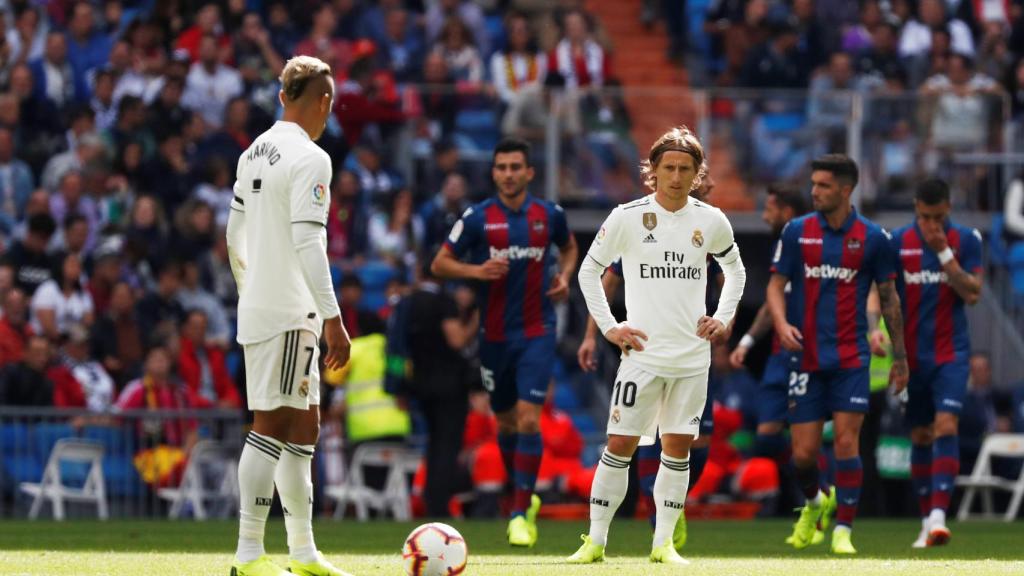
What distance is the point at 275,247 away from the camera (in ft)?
28.6

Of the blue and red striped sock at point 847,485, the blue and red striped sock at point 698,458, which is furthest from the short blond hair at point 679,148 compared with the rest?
the blue and red striped sock at point 698,458

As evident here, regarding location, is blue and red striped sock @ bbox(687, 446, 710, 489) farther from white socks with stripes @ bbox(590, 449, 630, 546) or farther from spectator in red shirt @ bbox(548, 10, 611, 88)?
spectator in red shirt @ bbox(548, 10, 611, 88)

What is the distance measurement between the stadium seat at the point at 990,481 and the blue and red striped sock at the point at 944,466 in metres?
5.22

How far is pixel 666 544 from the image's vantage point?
10508 mm

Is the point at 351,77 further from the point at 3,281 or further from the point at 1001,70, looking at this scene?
the point at 1001,70

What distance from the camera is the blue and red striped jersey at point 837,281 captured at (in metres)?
12.3

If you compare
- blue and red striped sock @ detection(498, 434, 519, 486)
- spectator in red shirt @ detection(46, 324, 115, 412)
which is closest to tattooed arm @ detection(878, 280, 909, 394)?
blue and red striped sock @ detection(498, 434, 519, 486)

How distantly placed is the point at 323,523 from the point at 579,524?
7.33 ft

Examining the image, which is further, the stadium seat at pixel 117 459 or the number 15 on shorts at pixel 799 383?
the stadium seat at pixel 117 459

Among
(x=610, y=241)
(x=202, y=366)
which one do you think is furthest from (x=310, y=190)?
(x=202, y=366)

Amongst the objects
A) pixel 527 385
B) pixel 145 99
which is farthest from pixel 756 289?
pixel 527 385

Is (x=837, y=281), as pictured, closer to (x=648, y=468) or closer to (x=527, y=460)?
(x=648, y=468)

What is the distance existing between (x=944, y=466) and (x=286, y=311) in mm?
6100

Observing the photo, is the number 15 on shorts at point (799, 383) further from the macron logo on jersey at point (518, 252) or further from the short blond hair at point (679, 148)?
the short blond hair at point (679, 148)
